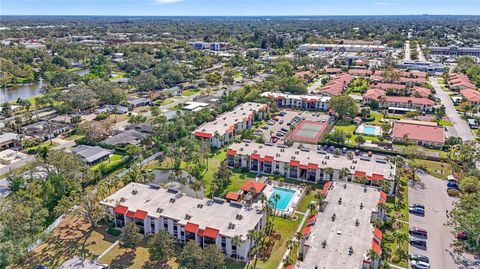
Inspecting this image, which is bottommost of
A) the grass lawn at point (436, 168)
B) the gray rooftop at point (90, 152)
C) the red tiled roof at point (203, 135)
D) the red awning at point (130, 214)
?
the grass lawn at point (436, 168)

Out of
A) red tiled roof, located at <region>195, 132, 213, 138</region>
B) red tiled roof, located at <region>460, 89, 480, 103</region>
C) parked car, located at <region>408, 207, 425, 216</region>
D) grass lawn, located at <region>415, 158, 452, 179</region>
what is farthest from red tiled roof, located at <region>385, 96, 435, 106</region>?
parked car, located at <region>408, 207, 425, 216</region>

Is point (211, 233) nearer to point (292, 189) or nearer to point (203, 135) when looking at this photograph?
point (292, 189)

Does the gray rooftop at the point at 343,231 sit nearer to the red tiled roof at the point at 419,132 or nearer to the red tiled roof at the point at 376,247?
the red tiled roof at the point at 376,247

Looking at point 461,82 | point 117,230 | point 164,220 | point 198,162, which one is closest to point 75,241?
point 117,230

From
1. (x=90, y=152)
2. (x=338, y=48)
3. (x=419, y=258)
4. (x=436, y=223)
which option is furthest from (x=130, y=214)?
(x=338, y=48)

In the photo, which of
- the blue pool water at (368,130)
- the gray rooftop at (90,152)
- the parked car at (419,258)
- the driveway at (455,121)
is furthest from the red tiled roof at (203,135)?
the driveway at (455,121)

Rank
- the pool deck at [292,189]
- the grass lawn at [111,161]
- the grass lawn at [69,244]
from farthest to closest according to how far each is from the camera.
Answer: the grass lawn at [111,161], the pool deck at [292,189], the grass lawn at [69,244]
